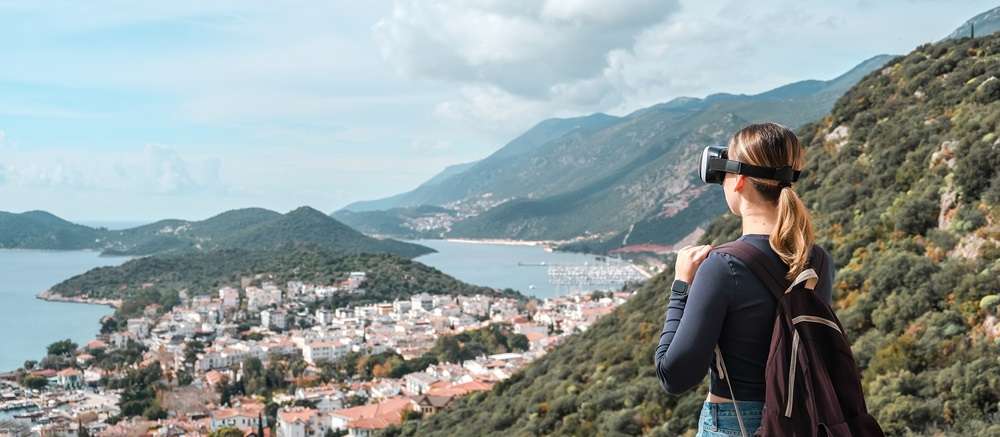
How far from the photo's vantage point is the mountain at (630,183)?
3492 inches

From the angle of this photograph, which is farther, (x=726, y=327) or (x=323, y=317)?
(x=323, y=317)

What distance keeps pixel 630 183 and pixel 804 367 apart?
373 ft

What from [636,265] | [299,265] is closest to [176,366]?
[299,265]

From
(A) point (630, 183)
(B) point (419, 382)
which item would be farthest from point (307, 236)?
(B) point (419, 382)

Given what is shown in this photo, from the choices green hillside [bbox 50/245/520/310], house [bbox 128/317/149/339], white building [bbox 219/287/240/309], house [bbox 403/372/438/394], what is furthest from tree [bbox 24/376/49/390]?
green hillside [bbox 50/245/520/310]

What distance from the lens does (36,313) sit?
6141cm

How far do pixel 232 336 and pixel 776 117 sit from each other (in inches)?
2978

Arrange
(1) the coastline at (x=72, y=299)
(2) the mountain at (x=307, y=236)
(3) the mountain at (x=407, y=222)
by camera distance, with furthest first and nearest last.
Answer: (3) the mountain at (x=407, y=222) → (2) the mountain at (x=307, y=236) → (1) the coastline at (x=72, y=299)

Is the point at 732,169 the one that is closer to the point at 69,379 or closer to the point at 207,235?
the point at 69,379

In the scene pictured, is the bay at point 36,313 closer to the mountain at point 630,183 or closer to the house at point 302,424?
the house at point 302,424

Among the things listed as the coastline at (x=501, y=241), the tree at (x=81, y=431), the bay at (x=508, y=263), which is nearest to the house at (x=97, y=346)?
the tree at (x=81, y=431)

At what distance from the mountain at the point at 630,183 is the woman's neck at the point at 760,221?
72262 millimetres

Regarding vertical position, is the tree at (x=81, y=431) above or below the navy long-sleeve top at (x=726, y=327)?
below

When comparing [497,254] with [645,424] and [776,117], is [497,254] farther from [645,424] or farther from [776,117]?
[645,424]
